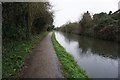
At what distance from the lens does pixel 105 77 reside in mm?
10062

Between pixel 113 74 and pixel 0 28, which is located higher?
pixel 0 28

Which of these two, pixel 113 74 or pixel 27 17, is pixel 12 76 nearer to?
pixel 113 74

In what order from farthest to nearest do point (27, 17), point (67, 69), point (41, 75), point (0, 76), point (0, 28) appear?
point (27, 17) < point (0, 28) < point (67, 69) < point (41, 75) < point (0, 76)

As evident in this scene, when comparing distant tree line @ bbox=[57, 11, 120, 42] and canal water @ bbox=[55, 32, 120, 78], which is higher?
distant tree line @ bbox=[57, 11, 120, 42]

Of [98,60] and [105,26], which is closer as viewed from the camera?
[98,60]

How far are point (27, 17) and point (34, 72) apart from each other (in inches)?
497

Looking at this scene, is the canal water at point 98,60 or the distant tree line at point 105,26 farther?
the distant tree line at point 105,26

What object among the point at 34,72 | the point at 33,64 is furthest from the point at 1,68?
the point at 33,64

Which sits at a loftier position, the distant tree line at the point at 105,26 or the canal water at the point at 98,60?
the distant tree line at the point at 105,26

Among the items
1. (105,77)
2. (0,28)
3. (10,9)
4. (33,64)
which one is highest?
(10,9)

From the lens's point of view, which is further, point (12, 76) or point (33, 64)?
point (33, 64)

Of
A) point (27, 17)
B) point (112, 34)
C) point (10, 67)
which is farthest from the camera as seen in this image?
point (112, 34)

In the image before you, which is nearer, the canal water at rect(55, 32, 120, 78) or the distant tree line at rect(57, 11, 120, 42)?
the canal water at rect(55, 32, 120, 78)

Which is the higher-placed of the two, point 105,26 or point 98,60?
point 105,26
